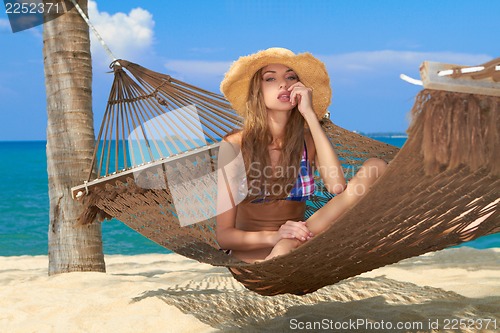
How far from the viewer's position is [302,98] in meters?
2.29

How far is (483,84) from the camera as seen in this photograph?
1.49 m

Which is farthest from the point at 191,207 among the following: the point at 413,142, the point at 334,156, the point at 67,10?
the point at 67,10

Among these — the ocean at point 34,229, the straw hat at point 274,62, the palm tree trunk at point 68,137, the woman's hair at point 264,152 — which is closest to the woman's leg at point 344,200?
the woman's hair at point 264,152

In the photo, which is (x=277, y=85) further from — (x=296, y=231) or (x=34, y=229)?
(x=34, y=229)

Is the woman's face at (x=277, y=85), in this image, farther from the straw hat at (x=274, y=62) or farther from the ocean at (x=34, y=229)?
the ocean at (x=34, y=229)

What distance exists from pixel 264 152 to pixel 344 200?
432 millimetres

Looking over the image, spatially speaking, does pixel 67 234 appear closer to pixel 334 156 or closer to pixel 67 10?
pixel 67 10

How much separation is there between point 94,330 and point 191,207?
24.5 inches

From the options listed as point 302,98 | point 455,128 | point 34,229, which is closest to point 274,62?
point 302,98

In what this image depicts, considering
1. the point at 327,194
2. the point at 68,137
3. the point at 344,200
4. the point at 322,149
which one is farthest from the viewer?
the point at 68,137

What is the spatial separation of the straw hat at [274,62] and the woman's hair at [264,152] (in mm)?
84

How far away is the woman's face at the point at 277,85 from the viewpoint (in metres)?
2.36

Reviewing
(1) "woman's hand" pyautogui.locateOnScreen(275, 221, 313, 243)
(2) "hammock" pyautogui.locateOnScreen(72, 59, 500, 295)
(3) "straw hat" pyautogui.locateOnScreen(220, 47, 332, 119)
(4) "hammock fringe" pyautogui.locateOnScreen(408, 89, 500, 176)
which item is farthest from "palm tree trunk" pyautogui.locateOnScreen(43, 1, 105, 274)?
(4) "hammock fringe" pyautogui.locateOnScreen(408, 89, 500, 176)
